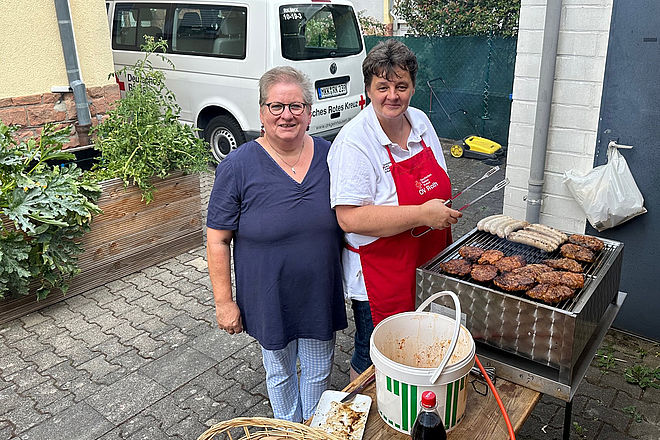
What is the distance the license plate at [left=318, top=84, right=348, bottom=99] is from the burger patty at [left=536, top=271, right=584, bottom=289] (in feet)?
19.8

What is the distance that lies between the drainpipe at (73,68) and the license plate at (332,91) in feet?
11.1

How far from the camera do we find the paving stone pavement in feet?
10.1

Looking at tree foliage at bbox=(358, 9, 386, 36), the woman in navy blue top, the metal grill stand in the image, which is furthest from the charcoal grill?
tree foliage at bbox=(358, 9, 386, 36)

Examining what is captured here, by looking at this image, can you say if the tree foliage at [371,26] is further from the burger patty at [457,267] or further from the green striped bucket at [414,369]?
the green striped bucket at [414,369]

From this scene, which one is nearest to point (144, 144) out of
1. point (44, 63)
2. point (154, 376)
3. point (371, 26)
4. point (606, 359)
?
point (44, 63)

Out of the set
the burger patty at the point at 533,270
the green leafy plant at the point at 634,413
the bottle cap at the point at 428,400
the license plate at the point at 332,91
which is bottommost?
the green leafy plant at the point at 634,413

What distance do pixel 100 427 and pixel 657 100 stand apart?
12.2 ft

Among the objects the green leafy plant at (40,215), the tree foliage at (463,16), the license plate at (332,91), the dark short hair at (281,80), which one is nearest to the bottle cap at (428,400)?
the dark short hair at (281,80)

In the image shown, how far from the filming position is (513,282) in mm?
2129

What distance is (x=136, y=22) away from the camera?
335 inches

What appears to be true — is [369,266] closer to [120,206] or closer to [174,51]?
[120,206]

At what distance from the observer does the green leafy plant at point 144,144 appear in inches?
188

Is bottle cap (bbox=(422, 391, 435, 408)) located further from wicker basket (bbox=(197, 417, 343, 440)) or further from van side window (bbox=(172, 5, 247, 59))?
van side window (bbox=(172, 5, 247, 59))

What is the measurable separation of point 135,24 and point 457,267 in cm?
784
